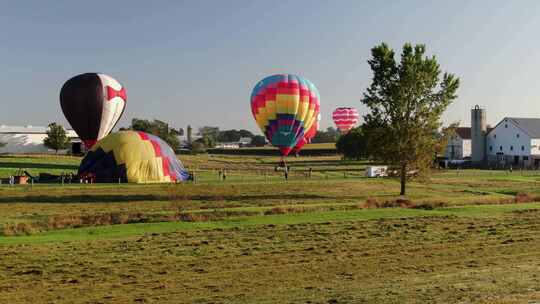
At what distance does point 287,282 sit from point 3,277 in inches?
345

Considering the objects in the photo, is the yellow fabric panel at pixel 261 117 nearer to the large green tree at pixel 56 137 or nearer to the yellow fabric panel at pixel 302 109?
the yellow fabric panel at pixel 302 109

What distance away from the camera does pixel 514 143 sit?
355ft

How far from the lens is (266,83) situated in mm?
78688

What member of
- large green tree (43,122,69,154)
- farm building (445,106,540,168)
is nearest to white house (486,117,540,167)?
farm building (445,106,540,168)

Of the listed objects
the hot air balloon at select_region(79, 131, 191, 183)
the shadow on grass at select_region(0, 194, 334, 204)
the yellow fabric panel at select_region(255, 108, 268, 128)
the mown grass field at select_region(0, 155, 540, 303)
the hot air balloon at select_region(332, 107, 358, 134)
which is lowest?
the mown grass field at select_region(0, 155, 540, 303)

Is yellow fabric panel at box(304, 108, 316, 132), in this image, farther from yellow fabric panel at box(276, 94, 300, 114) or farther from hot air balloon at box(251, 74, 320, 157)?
yellow fabric panel at box(276, 94, 300, 114)

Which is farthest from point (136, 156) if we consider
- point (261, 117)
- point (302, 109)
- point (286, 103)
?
point (302, 109)

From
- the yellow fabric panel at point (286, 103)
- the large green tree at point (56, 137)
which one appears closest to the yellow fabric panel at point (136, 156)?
the yellow fabric panel at point (286, 103)

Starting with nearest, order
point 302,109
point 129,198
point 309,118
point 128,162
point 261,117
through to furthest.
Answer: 1. point 129,198
2. point 128,162
3. point 302,109
4. point 261,117
5. point 309,118

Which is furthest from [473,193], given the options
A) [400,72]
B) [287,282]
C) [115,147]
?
[287,282]

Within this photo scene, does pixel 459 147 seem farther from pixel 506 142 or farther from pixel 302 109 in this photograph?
pixel 302 109

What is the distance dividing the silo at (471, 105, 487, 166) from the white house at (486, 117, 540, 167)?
100 cm

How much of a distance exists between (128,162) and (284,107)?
28.9 meters

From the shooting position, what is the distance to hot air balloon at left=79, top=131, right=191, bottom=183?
5338cm
